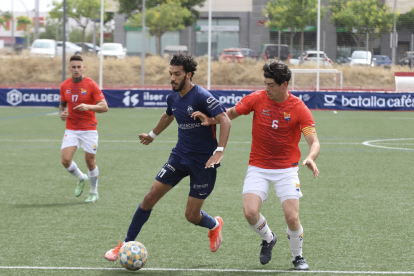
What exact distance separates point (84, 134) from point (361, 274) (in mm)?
4994

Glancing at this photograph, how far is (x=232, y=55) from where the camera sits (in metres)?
33.9

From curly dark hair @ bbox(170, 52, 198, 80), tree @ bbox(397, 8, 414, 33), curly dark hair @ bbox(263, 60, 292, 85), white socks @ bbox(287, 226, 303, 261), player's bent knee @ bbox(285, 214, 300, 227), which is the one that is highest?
tree @ bbox(397, 8, 414, 33)

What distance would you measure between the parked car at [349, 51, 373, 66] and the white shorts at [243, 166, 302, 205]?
87.8ft

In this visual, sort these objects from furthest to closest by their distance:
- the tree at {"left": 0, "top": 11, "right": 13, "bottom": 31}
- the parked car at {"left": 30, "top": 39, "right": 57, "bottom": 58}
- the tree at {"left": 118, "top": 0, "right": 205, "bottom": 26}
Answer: the tree at {"left": 0, "top": 11, "right": 13, "bottom": 31}
the parked car at {"left": 30, "top": 39, "right": 57, "bottom": 58}
the tree at {"left": 118, "top": 0, "right": 205, "bottom": 26}

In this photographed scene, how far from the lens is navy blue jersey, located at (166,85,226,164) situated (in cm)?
577

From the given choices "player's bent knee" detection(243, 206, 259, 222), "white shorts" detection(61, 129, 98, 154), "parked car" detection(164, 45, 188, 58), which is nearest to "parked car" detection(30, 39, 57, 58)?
"parked car" detection(164, 45, 188, 58)

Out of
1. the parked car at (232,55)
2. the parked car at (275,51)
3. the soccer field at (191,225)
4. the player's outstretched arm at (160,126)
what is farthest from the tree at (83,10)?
the player's outstretched arm at (160,126)

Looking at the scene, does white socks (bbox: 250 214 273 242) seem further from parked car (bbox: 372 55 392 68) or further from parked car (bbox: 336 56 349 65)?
parked car (bbox: 372 55 392 68)

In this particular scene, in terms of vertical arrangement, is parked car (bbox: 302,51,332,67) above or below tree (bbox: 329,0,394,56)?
below

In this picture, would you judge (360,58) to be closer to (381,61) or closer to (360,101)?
(381,61)

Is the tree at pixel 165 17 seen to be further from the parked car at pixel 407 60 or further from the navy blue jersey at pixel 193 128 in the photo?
the navy blue jersey at pixel 193 128

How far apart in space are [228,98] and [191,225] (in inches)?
733

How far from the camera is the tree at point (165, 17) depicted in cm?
3231

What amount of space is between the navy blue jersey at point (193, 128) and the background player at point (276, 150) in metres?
0.20
